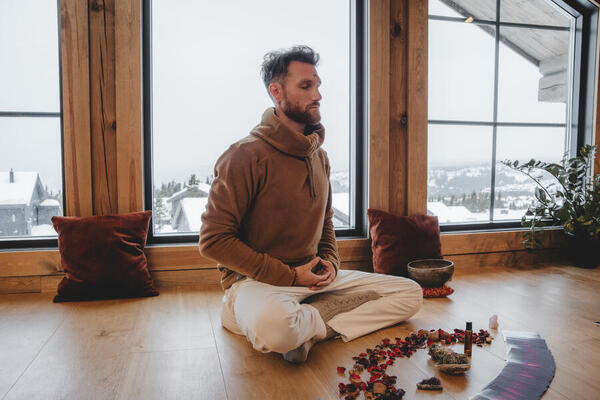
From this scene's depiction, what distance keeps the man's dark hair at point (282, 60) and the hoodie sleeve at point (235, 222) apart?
455 mm

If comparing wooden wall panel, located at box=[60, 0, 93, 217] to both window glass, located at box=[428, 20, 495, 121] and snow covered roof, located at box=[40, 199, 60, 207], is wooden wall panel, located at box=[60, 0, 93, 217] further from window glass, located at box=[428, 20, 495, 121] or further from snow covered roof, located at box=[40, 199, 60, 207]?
window glass, located at box=[428, 20, 495, 121]

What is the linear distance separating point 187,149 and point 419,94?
1701 millimetres

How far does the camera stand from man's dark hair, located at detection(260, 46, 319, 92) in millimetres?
2168

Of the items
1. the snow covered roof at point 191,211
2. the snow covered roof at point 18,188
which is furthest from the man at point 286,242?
the snow covered roof at point 18,188

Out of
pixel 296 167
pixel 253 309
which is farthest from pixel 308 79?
pixel 253 309

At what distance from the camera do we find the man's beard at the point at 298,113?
2.12m

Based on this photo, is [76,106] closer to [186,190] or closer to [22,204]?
[22,204]

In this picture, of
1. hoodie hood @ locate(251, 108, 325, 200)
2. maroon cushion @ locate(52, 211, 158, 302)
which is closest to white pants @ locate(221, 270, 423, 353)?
hoodie hood @ locate(251, 108, 325, 200)

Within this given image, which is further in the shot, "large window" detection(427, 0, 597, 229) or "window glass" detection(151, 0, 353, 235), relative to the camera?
"large window" detection(427, 0, 597, 229)

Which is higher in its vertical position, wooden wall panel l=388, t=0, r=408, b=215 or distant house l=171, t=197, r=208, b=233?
wooden wall panel l=388, t=0, r=408, b=215

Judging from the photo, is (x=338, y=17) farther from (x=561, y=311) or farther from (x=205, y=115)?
(x=561, y=311)

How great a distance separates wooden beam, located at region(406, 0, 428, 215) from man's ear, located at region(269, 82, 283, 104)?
139cm

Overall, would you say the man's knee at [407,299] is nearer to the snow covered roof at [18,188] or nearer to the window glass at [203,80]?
Answer: the window glass at [203,80]

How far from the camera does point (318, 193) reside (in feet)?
7.13
